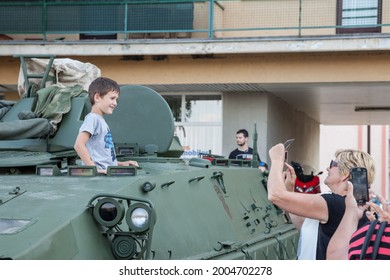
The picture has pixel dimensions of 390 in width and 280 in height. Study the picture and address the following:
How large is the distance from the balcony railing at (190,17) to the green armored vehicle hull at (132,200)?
31.8 feet

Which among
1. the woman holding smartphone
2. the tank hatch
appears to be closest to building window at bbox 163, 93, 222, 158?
the tank hatch

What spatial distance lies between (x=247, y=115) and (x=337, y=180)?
1327cm

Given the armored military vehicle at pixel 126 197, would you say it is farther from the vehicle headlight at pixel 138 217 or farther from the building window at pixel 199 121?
the building window at pixel 199 121

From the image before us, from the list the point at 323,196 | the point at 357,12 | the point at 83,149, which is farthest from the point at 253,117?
the point at 323,196

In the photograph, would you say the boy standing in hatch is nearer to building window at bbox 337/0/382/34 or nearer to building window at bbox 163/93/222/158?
building window at bbox 337/0/382/34

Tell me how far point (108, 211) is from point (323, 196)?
132 cm

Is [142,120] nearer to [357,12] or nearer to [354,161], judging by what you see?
[354,161]

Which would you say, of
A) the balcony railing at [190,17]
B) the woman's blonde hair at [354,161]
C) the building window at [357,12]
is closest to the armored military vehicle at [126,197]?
the woman's blonde hair at [354,161]

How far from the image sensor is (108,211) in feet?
16.0

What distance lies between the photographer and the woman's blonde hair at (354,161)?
16.6 feet

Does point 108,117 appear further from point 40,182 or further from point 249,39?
point 249,39

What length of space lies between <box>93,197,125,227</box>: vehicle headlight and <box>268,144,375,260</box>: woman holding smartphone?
0.86 metres

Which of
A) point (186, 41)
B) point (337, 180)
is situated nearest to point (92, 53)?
point (186, 41)

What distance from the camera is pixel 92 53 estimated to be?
1730 cm
